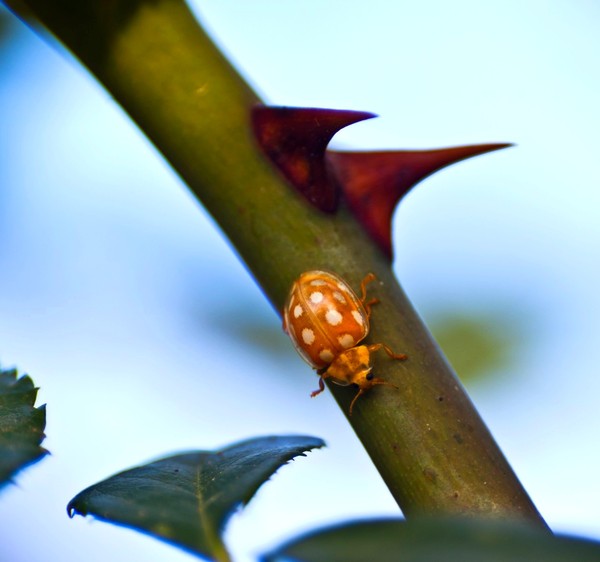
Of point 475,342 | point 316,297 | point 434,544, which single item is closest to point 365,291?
point 316,297

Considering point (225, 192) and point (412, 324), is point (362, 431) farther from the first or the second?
point (225, 192)

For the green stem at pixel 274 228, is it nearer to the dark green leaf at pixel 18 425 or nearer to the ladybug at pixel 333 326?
the ladybug at pixel 333 326

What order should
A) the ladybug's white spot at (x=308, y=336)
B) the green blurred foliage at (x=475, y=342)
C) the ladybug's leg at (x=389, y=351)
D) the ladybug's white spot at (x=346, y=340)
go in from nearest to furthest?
the ladybug's leg at (x=389, y=351) → the ladybug's white spot at (x=346, y=340) → the ladybug's white spot at (x=308, y=336) → the green blurred foliage at (x=475, y=342)

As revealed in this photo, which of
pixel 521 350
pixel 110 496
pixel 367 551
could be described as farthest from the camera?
pixel 521 350

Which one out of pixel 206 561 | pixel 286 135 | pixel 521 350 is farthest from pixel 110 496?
pixel 521 350

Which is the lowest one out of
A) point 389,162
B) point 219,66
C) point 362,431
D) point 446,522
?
point 446,522

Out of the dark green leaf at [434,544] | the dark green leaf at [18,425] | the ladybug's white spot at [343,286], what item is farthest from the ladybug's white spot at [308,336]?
the dark green leaf at [434,544]

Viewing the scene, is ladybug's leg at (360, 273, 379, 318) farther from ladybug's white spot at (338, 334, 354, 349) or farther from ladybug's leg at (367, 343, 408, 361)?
ladybug's white spot at (338, 334, 354, 349)
